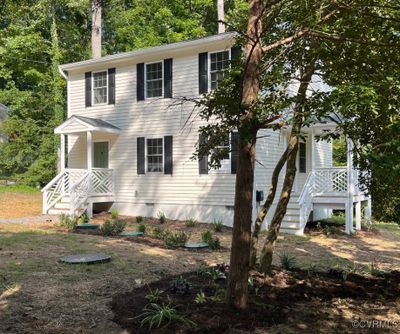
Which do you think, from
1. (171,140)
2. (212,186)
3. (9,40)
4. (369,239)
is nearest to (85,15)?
(9,40)

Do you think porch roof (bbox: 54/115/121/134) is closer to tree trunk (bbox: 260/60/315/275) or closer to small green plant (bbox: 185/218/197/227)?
small green plant (bbox: 185/218/197/227)

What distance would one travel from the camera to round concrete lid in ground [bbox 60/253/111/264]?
739 centimetres

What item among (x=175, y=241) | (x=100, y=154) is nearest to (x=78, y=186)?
(x=100, y=154)

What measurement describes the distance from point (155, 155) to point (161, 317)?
11.8 m

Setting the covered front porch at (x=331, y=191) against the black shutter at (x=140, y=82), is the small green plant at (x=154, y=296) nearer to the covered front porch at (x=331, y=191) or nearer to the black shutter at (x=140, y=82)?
the covered front porch at (x=331, y=191)

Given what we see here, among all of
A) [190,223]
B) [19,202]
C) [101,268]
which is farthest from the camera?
[19,202]

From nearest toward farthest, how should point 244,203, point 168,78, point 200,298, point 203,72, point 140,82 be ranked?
1. point 244,203
2. point 200,298
3. point 203,72
4. point 168,78
5. point 140,82

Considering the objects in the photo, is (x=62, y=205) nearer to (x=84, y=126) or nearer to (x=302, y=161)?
(x=84, y=126)

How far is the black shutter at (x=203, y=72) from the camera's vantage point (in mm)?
14734

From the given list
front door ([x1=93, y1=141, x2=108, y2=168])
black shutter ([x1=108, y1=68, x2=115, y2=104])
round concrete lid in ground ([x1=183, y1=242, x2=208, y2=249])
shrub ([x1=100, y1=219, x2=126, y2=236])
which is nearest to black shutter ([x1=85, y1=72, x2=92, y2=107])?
black shutter ([x1=108, y1=68, x2=115, y2=104])

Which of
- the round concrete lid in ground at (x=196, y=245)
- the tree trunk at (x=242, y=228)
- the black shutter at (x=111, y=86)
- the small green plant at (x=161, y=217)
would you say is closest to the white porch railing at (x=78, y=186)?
the small green plant at (x=161, y=217)

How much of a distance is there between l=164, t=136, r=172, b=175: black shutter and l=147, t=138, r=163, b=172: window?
293 mm

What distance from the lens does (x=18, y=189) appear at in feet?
77.9

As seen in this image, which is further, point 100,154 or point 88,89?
point 100,154
